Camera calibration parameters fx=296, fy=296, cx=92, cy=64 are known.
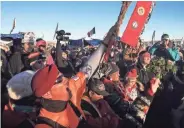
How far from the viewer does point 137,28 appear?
20.3ft

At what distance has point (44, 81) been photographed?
7.89ft

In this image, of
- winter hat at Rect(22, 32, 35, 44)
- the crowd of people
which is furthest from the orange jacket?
winter hat at Rect(22, 32, 35, 44)

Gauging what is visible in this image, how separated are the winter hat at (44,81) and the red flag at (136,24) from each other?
4017 mm

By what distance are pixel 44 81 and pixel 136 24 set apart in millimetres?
4229

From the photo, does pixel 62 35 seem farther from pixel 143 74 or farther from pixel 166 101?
pixel 166 101

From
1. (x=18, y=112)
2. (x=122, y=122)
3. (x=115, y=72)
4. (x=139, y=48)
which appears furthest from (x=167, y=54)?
(x=18, y=112)

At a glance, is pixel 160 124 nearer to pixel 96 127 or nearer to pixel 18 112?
pixel 96 127

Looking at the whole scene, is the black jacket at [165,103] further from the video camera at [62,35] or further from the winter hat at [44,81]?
the winter hat at [44,81]

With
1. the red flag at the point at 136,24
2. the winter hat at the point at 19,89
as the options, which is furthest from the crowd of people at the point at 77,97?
the red flag at the point at 136,24

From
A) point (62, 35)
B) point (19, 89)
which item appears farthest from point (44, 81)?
point (62, 35)

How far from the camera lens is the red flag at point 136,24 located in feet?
20.2

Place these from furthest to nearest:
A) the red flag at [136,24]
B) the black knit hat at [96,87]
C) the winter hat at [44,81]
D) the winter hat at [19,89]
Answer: the red flag at [136,24], the black knit hat at [96,87], the winter hat at [19,89], the winter hat at [44,81]

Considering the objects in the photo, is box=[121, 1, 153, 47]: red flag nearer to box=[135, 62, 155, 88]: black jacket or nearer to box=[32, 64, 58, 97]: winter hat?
box=[135, 62, 155, 88]: black jacket

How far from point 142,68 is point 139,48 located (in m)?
2.56
